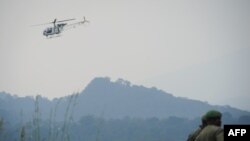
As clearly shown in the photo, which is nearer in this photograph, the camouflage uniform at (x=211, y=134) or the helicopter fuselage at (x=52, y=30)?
the camouflage uniform at (x=211, y=134)

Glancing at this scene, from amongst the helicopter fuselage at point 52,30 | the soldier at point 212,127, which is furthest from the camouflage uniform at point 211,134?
the helicopter fuselage at point 52,30

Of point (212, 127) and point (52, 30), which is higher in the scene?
point (52, 30)

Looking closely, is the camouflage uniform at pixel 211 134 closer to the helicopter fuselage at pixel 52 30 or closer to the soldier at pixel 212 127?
the soldier at pixel 212 127

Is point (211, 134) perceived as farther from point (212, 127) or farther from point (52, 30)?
point (52, 30)

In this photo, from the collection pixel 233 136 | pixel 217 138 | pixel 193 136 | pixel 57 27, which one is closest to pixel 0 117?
pixel 233 136

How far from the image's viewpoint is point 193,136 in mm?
8273

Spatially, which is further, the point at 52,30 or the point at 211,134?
the point at 52,30

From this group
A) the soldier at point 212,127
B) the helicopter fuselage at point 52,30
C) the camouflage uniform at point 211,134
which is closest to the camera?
the camouflage uniform at point 211,134

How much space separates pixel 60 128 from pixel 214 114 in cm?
271

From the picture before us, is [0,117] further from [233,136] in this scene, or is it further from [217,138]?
[217,138]

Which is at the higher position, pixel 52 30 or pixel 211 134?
pixel 52 30

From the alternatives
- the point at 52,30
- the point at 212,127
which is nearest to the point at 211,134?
the point at 212,127

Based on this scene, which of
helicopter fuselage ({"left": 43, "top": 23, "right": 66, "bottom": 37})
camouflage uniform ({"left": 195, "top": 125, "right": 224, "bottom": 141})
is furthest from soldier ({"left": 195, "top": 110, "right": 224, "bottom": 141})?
helicopter fuselage ({"left": 43, "top": 23, "right": 66, "bottom": 37})

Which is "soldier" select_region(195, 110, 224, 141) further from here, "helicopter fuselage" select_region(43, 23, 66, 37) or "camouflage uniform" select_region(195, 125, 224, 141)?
"helicopter fuselage" select_region(43, 23, 66, 37)
